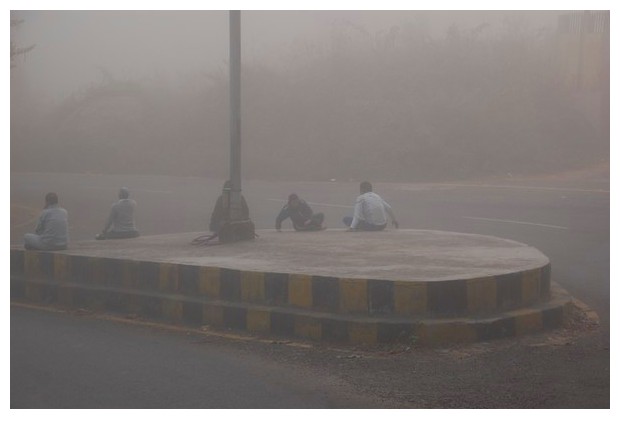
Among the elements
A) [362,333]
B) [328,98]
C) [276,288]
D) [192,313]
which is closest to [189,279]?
[192,313]

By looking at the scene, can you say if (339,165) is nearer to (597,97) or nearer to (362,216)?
(597,97)

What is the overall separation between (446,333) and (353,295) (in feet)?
3.02

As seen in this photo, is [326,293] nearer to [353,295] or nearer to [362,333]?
[353,295]

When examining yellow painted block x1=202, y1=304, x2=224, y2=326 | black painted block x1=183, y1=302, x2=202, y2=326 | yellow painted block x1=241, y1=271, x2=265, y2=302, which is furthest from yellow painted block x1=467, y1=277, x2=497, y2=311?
black painted block x1=183, y1=302, x2=202, y2=326

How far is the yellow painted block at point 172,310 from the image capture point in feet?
30.6

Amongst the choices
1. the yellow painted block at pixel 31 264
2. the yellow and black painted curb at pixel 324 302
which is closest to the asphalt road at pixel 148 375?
the yellow and black painted curb at pixel 324 302

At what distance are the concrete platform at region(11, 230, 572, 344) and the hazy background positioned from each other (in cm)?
1964

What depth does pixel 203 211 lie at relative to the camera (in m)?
22.2

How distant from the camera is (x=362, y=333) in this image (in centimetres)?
797

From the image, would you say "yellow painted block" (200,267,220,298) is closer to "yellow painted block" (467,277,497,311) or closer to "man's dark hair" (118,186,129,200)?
"yellow painted block" (467,277,497,311)

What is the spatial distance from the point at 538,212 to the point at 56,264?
40.5ft

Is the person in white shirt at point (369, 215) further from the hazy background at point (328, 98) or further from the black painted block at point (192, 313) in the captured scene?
the hazy background at point (328, 98)

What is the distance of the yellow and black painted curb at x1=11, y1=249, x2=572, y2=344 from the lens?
7.99 m

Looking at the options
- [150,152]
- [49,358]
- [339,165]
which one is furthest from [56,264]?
[150,152]
